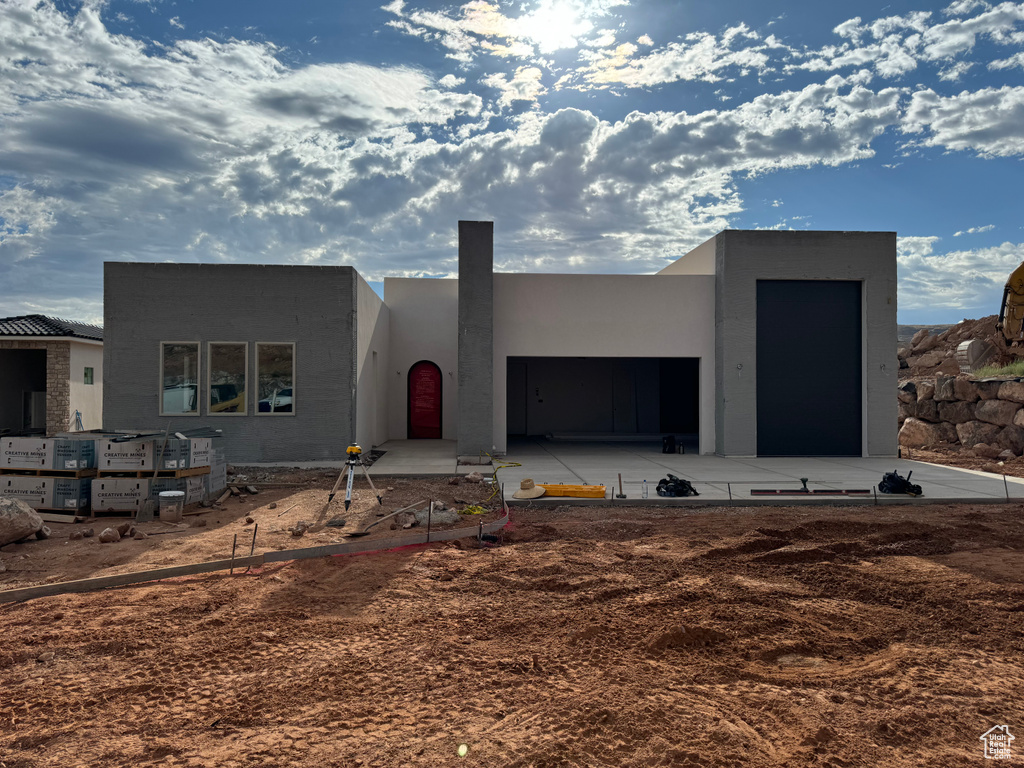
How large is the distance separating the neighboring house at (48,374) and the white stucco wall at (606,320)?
42.0 ft

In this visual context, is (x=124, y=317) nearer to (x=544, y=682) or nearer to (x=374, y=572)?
(x=374, y=572)

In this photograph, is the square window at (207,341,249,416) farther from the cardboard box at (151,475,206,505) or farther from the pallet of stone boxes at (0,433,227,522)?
the pallet of stone boxes at (0,433,227,522)

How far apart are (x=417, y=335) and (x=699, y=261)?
26.5 ft

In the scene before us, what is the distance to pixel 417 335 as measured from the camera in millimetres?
18203

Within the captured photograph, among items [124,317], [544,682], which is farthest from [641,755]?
[124,317]

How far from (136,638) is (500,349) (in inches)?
428

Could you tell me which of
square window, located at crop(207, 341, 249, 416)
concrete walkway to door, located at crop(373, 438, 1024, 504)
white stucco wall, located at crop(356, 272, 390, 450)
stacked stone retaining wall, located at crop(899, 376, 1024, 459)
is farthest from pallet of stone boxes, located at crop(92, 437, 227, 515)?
stacked stone retaining wall, located at crop(899, 376, 1024, 459)

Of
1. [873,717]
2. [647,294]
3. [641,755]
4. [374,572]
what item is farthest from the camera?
[647,294]

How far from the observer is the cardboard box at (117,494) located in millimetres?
8164

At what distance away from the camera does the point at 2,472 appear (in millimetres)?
8461

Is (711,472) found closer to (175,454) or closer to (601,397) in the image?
(175,454)

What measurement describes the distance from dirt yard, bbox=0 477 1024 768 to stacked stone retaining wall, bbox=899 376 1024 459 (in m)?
11.5

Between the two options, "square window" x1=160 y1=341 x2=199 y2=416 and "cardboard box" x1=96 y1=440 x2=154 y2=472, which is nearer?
"cardboard box" x1=96 y1=440 x2=154 y2=472

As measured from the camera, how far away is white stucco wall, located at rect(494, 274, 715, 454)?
1453 centimetres
